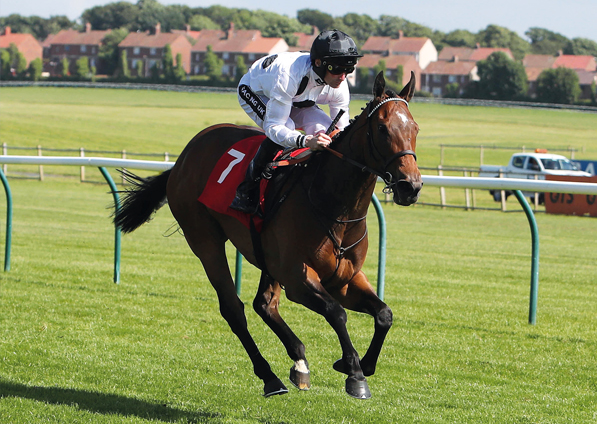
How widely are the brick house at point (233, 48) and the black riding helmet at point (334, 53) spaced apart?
118m

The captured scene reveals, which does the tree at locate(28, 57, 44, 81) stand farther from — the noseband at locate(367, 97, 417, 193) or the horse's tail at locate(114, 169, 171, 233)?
the noseband at locate(367, 97, 417, 193)

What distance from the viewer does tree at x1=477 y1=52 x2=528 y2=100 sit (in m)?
80.3

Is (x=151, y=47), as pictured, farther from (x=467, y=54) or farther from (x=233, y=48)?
(x=467, y=54)

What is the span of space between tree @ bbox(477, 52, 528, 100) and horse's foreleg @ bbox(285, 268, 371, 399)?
7919 centimetres

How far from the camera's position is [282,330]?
4477mm

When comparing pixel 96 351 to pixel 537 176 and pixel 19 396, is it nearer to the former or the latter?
pixel 19 396

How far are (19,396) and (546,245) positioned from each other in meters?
11.6

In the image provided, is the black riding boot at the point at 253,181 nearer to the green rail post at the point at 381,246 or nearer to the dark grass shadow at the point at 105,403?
the dark grass shadow at the point at 105,403

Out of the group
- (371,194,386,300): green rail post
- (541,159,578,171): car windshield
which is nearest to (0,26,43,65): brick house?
(541,159,578,171): car windshield

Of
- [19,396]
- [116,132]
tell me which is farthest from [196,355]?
[116,132]

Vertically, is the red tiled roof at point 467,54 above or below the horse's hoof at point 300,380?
above

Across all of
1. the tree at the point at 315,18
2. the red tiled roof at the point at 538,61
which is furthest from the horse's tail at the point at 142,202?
the tree at the point at 315,18

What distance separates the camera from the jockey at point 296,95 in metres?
4.28

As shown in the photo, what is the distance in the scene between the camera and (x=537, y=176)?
23469 millimetres
